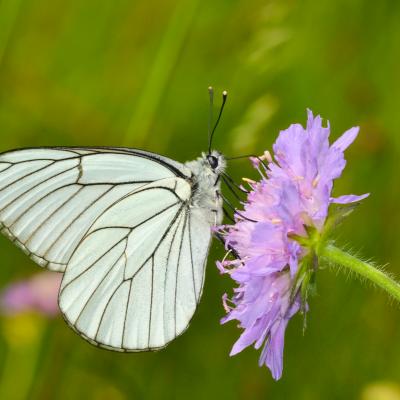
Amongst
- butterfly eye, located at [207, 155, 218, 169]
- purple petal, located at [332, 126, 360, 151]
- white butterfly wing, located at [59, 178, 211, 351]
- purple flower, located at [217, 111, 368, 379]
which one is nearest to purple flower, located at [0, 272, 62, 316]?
white butterfly wing, located at [59, 178, 211, 351]

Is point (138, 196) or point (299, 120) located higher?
point (299, 120)

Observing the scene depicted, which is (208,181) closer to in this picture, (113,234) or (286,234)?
(113,234)

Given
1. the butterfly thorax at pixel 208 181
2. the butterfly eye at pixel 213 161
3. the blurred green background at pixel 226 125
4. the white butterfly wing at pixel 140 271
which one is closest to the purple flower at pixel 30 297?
the blurred green background at pixel 226 125

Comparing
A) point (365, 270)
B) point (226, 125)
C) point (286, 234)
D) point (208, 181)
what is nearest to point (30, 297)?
point (226, 125)

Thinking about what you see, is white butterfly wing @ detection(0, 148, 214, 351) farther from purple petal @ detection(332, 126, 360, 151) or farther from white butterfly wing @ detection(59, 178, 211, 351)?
purple petal @ detection(332, 126, 360, 151)

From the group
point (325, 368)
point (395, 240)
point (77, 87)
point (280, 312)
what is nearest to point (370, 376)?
point (325, 368)

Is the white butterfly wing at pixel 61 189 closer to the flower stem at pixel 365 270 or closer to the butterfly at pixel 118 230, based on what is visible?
the butterfly at pixel 118 230

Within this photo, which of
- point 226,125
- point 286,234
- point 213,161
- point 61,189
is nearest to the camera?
point 286,234

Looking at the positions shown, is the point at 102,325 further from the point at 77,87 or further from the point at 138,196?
the point at 77,87
